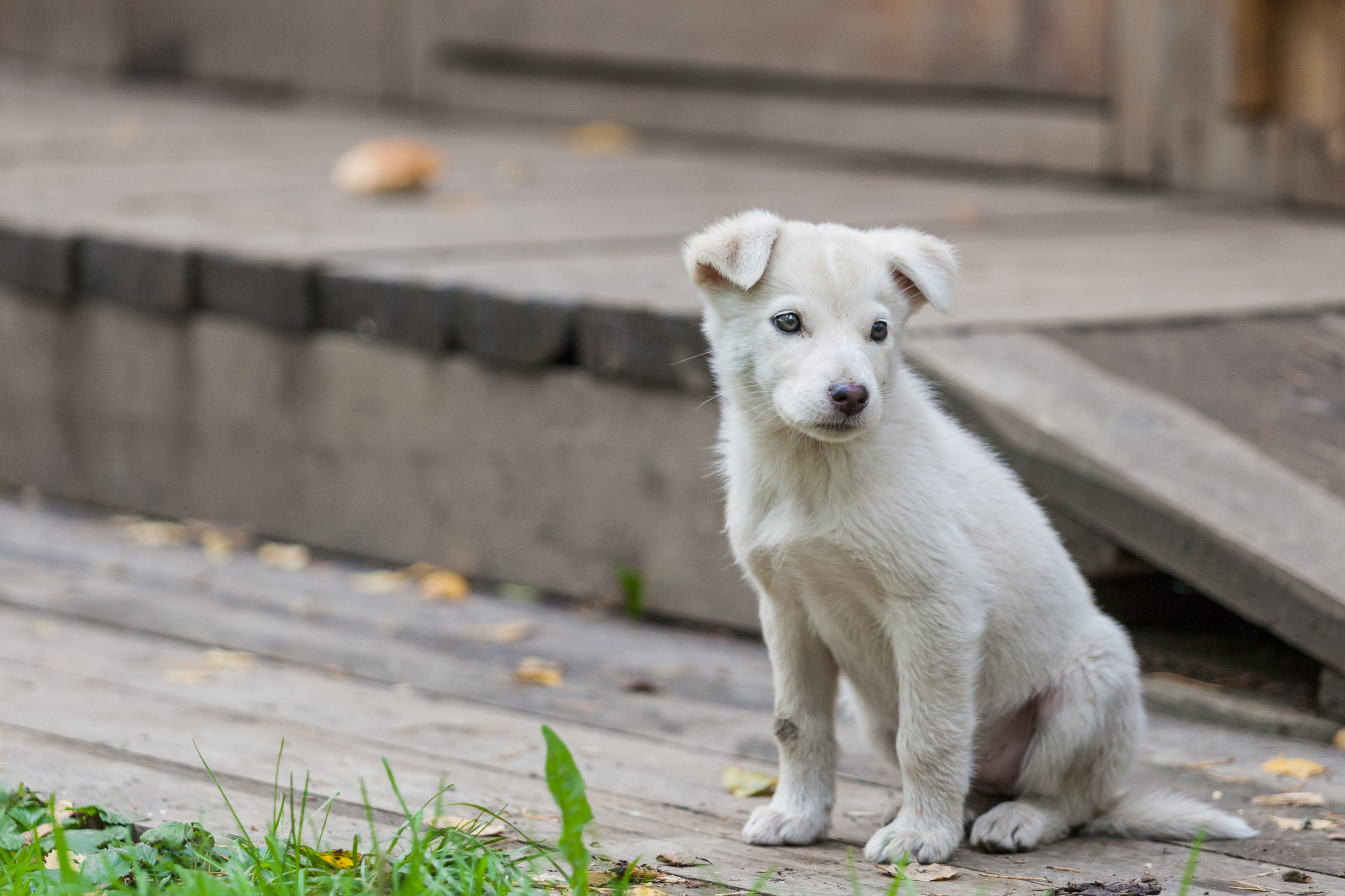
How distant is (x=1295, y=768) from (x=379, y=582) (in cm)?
291

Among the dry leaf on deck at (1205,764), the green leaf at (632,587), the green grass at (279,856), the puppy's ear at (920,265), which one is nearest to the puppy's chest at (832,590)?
the puppy's ear at (920,265)

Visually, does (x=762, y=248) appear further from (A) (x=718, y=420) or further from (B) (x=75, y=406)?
(B) (x=75, y=406)

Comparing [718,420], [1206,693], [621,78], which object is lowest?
[1206,693]

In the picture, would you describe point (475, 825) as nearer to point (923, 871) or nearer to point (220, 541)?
point (923, 871)

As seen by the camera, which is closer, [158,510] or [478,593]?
[478,593]

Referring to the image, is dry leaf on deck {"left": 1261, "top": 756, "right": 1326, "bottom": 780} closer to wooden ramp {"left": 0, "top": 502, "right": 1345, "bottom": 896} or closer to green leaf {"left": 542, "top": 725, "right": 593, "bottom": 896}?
wooden ramp {"left": 0, "top": 502, "right": 1345, "bottom": 896}

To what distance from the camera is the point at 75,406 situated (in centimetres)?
653

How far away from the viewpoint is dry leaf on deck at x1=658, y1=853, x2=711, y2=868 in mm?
2969

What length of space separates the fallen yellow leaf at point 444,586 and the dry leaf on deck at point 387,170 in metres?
2.05

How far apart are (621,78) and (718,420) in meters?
4.24

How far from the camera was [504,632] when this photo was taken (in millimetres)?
5016

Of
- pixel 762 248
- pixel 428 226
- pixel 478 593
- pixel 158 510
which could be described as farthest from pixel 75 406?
pixel 762 248

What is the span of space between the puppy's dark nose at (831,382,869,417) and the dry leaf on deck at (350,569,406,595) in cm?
283

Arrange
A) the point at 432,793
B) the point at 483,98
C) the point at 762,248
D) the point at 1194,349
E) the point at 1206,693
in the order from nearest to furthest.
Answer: the point at 762,248 < the point at 432,793 < the point at 1206,693 < the point at 1194,349 < the point at 483,98
